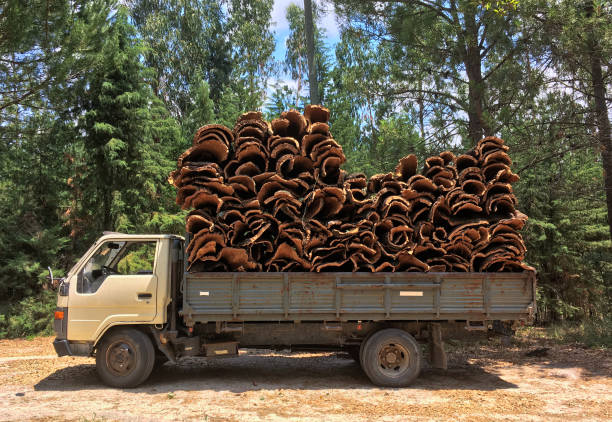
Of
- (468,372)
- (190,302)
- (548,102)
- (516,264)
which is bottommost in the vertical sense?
(468,372)

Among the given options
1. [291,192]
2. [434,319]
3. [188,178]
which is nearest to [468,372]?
[434,319]

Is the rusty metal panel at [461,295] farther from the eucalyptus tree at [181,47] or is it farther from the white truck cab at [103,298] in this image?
the eucalyptus tree at [181,47]

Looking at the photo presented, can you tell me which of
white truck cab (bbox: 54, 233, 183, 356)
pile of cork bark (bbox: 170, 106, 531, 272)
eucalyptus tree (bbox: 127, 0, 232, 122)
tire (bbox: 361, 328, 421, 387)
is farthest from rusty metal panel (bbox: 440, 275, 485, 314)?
eucalyptus tree (bbox: 127, 0, 232, 122)

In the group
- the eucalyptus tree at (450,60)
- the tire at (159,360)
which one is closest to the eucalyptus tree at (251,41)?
the eucalyptus tree at (450,60)

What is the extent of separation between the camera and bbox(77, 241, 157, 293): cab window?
6.50 m

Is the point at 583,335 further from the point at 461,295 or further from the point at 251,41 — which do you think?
the point at 251,41

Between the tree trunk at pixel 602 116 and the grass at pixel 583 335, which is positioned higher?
the tree trunk at pixel 602 116

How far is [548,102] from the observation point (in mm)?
9273

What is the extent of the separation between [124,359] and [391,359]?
144 inches

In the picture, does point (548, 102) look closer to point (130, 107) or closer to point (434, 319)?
point (434, 319)

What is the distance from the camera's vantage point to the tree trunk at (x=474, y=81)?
9711 mm

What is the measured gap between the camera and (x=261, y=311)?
6.34 meters

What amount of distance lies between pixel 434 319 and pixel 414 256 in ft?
2.95

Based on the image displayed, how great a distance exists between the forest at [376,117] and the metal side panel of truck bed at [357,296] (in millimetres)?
3769
